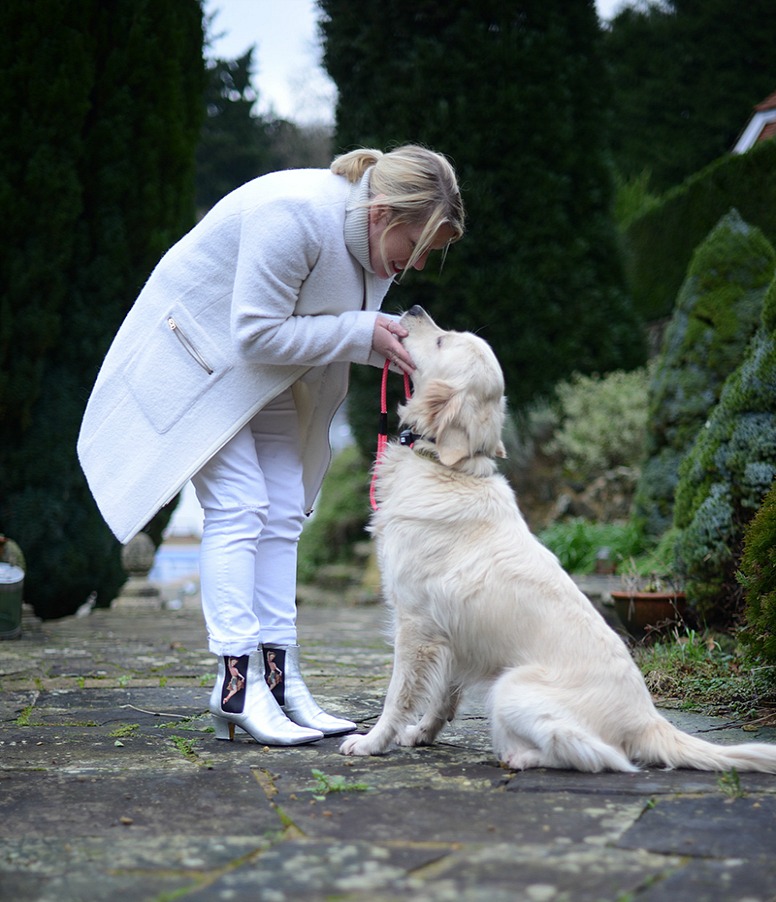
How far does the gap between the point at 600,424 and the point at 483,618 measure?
6.04m

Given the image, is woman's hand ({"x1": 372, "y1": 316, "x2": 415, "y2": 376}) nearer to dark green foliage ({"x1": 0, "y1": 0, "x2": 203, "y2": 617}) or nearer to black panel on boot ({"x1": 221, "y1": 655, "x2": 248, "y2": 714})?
black panel on boot ({"x1": 221, "y1": 655, "x2": 248, "y2": 714})

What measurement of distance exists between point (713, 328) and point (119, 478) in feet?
14.9

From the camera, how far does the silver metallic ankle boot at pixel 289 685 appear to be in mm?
3340

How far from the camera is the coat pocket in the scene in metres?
3.18

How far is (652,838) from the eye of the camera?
2.10 m

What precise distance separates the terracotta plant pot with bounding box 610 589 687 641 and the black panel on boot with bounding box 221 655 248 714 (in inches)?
83.3

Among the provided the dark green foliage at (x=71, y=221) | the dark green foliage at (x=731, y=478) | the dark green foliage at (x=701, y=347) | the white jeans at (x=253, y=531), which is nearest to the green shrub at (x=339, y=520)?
the dark green foliage at (x=71, y=221)

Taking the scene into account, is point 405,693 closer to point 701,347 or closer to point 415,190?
point 415,190

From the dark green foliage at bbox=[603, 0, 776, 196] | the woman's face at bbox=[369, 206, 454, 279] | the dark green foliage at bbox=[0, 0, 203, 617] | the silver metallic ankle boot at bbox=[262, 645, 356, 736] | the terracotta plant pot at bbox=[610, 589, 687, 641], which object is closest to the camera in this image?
the woman's face at bbox=[369, 206, 454, 279]

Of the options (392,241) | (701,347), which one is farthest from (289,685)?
(701,347)

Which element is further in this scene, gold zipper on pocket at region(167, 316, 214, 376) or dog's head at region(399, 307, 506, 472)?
gold zipper on pocket at region(167, 316, 214, 376)

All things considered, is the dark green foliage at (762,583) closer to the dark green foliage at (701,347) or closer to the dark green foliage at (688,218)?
the dark green foliage at (701,347)

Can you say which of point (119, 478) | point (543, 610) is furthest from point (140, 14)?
point (543, 610)

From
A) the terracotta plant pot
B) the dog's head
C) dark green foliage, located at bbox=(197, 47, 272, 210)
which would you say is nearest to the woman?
the dog's head
